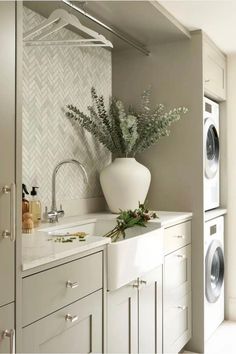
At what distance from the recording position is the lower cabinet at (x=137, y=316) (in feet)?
5.93

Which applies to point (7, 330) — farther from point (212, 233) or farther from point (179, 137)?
point (212, 233)

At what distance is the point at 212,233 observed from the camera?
310 cm

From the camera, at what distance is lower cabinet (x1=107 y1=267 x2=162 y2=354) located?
5.93ft

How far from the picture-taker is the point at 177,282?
260cm

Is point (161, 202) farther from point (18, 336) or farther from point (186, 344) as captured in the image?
point (18, 336)

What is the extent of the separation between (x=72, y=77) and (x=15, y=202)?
1629mm

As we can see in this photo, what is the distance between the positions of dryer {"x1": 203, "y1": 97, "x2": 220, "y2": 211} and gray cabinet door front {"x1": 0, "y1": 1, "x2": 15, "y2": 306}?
1937 mm

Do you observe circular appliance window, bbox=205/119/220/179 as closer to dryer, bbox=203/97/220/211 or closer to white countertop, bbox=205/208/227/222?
dryer, bbox=203/97/220/211

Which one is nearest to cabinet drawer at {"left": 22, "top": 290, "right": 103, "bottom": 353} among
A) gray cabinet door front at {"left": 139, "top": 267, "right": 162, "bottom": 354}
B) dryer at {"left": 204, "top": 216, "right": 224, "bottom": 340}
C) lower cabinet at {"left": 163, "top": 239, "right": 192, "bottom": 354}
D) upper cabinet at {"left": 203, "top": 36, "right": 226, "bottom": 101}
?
gray cabinet door front at {"left": 139, "top": 267, "right": 162, "bottom": 354}

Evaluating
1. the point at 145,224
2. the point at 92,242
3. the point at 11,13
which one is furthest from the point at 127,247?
the point at 11,13

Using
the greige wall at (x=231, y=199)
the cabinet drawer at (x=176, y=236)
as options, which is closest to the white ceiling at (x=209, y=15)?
the greige wall at (x=231, y=199)

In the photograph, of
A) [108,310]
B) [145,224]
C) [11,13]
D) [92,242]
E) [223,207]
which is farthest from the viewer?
[223,207]

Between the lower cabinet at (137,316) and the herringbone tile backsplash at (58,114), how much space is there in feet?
2.58

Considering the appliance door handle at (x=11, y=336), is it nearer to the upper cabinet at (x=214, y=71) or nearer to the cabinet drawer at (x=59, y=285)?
the cabinet drawer at (x=59, y=285)
